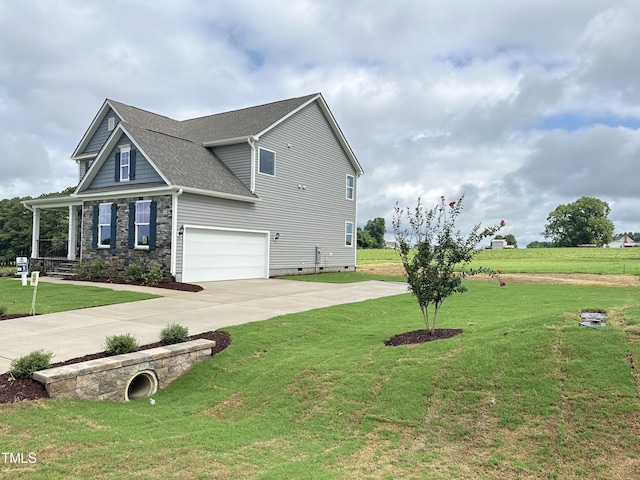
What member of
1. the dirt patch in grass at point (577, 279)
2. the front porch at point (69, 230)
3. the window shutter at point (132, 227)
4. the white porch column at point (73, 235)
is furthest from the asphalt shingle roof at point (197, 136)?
the dirt patch in grass at point (577, 279)

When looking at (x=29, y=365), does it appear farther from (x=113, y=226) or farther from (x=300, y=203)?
(x=300, y=203)

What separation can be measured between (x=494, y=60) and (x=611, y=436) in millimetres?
13578

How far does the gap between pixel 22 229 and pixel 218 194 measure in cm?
2661

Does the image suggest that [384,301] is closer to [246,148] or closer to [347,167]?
[246,148]

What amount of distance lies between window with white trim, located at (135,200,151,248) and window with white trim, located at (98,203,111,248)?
1946 mm

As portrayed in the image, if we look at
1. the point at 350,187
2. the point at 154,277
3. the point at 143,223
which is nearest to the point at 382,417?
the point at 154,277

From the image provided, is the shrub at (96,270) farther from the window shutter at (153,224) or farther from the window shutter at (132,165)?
the window shutter at (132,165)

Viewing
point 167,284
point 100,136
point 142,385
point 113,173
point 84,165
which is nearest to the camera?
point 142,385

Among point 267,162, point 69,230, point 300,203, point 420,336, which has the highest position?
point 267,162

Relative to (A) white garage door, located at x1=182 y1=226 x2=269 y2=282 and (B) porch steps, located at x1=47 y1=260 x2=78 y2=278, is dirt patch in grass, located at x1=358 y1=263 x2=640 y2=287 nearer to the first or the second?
(A) white garage door, located at x1=182 y1=226 x2=269 y2=282

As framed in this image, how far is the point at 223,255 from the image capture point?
19828mm

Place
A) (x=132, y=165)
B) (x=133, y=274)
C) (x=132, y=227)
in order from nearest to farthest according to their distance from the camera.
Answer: (x=133, y=274), (x=132, y=227), (x=132, y=165)

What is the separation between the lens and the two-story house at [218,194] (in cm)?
1822

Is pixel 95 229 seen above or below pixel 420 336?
above
